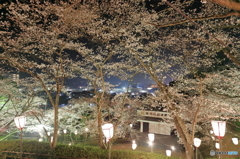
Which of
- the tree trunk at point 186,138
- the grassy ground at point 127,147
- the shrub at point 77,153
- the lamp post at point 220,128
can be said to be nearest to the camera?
the lamp post at point 220,128

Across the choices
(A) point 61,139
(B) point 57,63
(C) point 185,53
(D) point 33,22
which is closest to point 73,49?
(B) point 57,63

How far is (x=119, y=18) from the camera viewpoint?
786 cm

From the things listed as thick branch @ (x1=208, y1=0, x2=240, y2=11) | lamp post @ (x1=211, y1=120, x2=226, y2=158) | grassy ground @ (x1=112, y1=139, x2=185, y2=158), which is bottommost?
grassy ground @ (x1=112, y1=139, x2=185, y2=158)

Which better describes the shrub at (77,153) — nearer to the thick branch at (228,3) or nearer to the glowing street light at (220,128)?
the glowing street light at (220,128)

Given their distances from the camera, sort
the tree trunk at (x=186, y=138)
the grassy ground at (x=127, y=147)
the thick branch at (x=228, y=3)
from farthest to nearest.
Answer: the grassy ground at (x=127, y=147) < the tree trunk at (x=186, y=138) < the thick branch at (x=228, y=3)

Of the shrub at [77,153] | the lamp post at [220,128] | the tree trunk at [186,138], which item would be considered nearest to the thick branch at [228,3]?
the lamp post at [220,128]

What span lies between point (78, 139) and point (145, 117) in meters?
8.71

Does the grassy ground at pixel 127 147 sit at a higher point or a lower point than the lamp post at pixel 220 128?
lower

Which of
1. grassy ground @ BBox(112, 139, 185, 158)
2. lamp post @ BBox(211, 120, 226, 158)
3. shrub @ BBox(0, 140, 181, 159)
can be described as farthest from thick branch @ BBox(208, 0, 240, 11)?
grassy ground @ BBox(112, 139, 185, 158)

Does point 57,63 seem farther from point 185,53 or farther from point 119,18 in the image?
point 185,53

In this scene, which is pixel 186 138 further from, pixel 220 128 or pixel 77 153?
pixel 77 153

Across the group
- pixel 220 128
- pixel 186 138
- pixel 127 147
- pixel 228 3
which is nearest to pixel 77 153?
pixel 186 138

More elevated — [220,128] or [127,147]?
[220,128]

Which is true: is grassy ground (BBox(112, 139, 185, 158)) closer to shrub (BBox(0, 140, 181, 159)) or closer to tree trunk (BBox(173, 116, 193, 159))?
shrub (BBox(0, 140, 181, 159))
